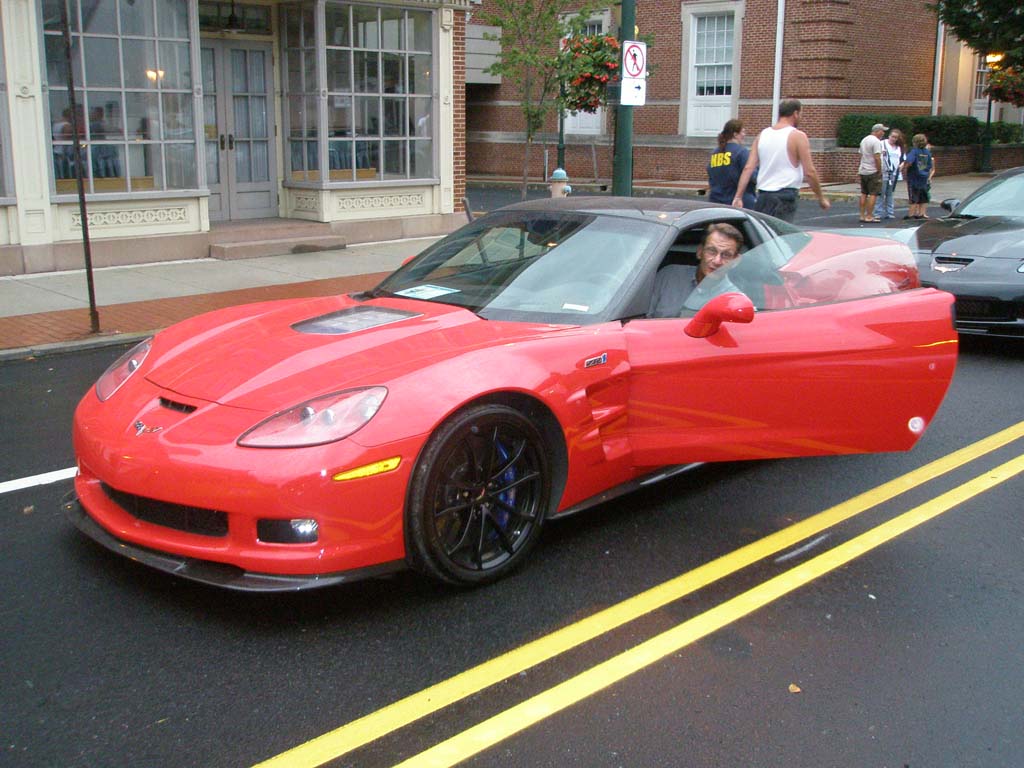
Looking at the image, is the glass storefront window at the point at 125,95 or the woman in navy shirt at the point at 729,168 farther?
the glass storefront window at the point at 125,95

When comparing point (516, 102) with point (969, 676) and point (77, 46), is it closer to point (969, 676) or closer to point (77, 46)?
point (77, 46)

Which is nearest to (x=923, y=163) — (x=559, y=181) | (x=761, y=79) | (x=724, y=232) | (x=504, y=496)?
(x=761, y=79)

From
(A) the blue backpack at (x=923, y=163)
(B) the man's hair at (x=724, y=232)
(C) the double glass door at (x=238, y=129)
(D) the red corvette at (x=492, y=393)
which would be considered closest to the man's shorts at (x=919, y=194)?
(A) the blue backpack at (x=923, y=163)

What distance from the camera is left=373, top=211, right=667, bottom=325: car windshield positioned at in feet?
15.4

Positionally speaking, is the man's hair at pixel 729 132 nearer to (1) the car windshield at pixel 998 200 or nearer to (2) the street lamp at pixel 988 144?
(1) the car windshield at pixel 998 200

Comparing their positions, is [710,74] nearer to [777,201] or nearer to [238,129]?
[238,129]

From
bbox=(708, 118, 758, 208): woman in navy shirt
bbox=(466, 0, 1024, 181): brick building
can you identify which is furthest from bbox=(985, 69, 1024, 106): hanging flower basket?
bbox=(708, 118, 758, 208): woman in navy shirt

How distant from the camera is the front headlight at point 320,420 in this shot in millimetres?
3660

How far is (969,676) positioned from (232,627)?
8.20 feet

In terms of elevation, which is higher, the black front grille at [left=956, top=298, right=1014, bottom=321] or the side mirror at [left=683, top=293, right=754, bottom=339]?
the side mirror at [left=683, top=293, right=754, bottom=339]

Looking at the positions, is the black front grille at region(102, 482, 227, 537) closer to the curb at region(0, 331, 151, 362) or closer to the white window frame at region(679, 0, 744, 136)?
the curb at region(0, 331, 151, 362)

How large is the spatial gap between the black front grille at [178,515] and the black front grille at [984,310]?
265 inches

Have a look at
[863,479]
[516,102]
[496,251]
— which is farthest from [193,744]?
[516,102]

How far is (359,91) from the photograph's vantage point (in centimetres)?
1508
